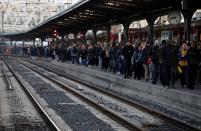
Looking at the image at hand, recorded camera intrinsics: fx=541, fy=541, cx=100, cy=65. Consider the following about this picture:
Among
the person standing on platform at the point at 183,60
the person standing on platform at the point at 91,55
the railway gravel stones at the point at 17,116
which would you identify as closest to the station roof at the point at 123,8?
the person standing on platform at the point at 91,55

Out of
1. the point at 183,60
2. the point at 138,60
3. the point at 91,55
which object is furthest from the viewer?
the point at 91,55

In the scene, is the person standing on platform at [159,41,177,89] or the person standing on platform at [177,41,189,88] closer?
the person standing on platform at [177,41,189,88]

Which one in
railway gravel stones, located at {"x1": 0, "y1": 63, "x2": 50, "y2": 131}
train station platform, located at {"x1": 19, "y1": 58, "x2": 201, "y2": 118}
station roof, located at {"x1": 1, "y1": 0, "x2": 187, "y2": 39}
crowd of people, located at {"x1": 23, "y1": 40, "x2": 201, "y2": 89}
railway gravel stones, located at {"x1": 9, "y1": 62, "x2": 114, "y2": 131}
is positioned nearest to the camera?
railway gravel stones, located at {"x1": 0, "y1": 63, "x2": 50, "y2": 131}

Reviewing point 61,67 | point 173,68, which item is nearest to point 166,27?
point 173,68

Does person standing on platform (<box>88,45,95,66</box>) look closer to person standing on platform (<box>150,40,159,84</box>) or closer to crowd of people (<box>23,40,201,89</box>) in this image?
crowd of people (<box>23,40,201,89</box>)

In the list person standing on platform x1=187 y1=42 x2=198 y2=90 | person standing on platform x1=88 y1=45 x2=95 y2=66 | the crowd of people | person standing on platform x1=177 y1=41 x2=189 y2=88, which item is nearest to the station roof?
the crowd of people

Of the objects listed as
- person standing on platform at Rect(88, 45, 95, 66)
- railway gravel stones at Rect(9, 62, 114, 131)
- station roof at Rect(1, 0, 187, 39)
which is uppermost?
station roof at Rect(1, 0, 187, 39)

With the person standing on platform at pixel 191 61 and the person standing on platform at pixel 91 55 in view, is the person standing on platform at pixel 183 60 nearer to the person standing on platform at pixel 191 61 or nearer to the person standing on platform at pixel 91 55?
the person standing on platform at pixel 191 61

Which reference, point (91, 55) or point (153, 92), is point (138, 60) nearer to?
point (153, 92)

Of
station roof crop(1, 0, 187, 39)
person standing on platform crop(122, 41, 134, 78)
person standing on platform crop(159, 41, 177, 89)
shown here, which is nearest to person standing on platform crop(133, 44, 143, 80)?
person standing on platform crop(122, 41, 134, 78)

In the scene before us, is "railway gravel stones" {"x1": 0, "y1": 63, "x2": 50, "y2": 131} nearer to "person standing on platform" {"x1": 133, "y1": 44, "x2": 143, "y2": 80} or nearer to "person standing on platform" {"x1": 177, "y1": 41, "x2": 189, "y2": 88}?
"person standing on platform" {"x1": 133, "y1": 44, "x2": 143, "y2": 80}

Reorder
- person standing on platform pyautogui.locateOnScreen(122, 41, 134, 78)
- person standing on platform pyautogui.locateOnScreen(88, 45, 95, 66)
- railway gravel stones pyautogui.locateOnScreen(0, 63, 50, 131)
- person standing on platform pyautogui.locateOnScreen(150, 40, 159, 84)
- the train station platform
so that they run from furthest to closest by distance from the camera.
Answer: person standing on platform pyautogui.locateOnScreen(88, 45, 95, 66) < person standing on platform pyautogui.locateOnScreen(122, 41, 134, 78) < person standing on platform pyautogui.locateOnScreen(150, 40, 159, 84) < the train station platform < railway gravel stones pyautogui.locateOnScreen(0, 63, 50, 131)

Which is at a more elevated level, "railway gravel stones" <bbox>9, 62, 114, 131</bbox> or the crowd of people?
the crowd of people

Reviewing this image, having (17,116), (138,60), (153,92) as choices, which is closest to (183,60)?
(153,92)
